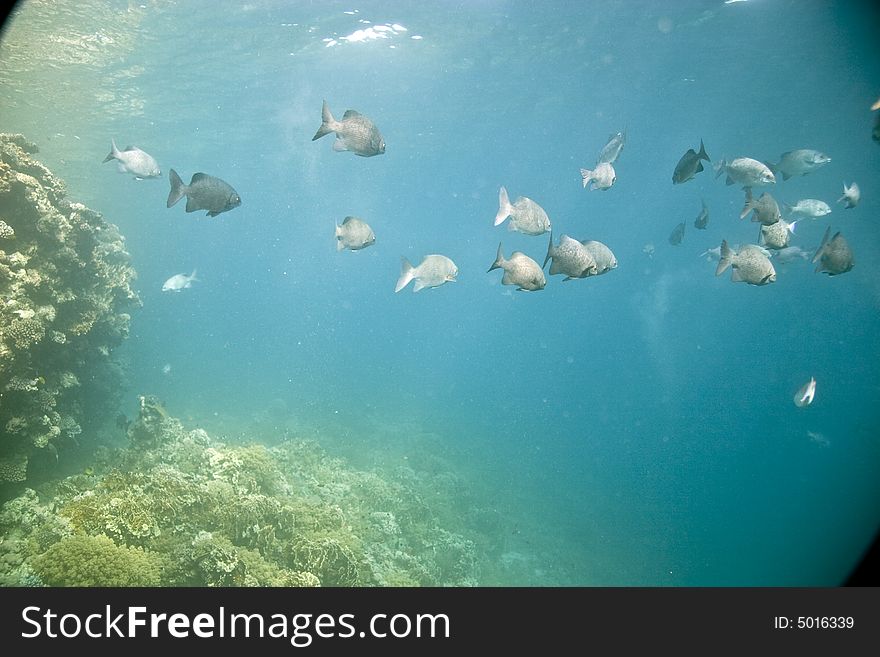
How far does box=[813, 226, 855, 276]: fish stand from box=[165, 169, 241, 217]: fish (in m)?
7.79

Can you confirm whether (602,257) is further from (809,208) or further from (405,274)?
(809,208)

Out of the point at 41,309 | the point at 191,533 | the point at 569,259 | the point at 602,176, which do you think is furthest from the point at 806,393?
the point at 41,309

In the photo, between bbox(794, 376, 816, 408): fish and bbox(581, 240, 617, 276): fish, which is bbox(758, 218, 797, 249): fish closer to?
bbox(794, 376, 816, 408): fish

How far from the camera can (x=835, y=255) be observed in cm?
566

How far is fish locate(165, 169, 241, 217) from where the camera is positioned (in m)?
4.97

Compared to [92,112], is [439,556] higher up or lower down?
A: lower down

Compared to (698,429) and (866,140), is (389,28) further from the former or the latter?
(698,429)

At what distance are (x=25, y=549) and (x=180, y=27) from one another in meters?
22.4

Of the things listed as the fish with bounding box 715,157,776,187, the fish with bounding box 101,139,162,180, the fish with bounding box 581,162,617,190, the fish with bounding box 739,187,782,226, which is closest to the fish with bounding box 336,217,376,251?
the fish with bounding box 581,162,617,190

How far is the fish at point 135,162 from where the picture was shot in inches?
277

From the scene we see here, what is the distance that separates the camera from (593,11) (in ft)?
60.9

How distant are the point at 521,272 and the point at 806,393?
5668mm
